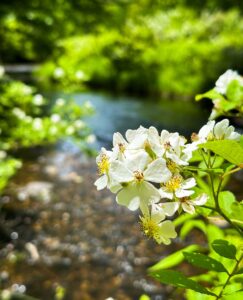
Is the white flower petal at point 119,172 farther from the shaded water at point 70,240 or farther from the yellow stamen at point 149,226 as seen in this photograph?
the shaded water at point 70,240

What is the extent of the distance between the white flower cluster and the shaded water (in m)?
1.59

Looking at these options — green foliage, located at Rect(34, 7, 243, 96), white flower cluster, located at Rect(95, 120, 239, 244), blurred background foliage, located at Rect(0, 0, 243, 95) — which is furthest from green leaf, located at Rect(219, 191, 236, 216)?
green foliage, located at Rect(34, 7, 243, 96)

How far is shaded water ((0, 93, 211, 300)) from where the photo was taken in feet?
10.1

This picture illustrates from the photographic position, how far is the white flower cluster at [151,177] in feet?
2.09

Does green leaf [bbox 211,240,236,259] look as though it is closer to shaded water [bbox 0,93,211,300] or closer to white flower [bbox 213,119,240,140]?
white flower [bbox 213,119,240,140]

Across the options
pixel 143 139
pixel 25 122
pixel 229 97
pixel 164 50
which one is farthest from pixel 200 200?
pixel 164 50

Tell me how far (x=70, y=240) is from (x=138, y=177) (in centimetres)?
316

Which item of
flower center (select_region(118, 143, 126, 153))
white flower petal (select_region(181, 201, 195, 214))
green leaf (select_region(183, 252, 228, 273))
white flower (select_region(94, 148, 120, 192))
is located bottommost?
green leaf (select_region(183, 252, 228, 273))

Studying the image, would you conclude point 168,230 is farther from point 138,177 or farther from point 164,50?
point 164,50

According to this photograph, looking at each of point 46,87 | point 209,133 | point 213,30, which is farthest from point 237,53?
point 209,133

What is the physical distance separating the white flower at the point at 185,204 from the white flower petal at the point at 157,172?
6cm

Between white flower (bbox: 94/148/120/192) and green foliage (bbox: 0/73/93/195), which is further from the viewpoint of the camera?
green foliage (bbox: 0/73/93/195)

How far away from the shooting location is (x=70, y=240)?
12.1 ft

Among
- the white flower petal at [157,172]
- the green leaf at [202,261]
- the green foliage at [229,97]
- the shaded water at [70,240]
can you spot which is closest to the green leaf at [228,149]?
the white flower petal at [157,172]
